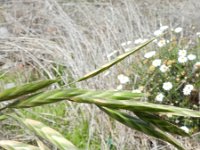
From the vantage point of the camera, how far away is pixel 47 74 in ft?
12.3

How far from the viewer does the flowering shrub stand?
3.08m

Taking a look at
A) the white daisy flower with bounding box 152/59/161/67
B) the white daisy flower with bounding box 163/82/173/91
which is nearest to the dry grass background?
the white daisy flower with bounding box 152/59/161/67

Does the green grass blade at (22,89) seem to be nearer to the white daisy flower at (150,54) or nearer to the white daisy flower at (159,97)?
the white daisy flower at (159,97)

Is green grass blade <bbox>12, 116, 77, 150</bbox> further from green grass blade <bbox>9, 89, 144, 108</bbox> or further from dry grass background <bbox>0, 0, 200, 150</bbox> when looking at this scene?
dry grass background <bbox>0, 0, 200, 150</bbox>

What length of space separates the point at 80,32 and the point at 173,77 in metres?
1.16

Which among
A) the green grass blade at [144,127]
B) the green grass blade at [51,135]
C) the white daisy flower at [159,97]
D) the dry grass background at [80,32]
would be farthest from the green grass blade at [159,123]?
the white daisy flower at [159,97]

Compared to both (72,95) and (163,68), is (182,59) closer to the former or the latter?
(163,68)

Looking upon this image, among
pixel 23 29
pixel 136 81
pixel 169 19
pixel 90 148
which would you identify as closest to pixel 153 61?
pixel 136 81

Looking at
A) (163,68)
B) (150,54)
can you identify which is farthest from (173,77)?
(150,54)

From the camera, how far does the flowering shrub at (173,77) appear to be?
308cm

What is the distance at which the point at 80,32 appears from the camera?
4.10m

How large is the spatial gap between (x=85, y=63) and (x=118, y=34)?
19.0 inches

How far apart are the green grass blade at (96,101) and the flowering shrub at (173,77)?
1.60 meters

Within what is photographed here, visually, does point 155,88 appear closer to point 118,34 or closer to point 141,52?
point 141,52
